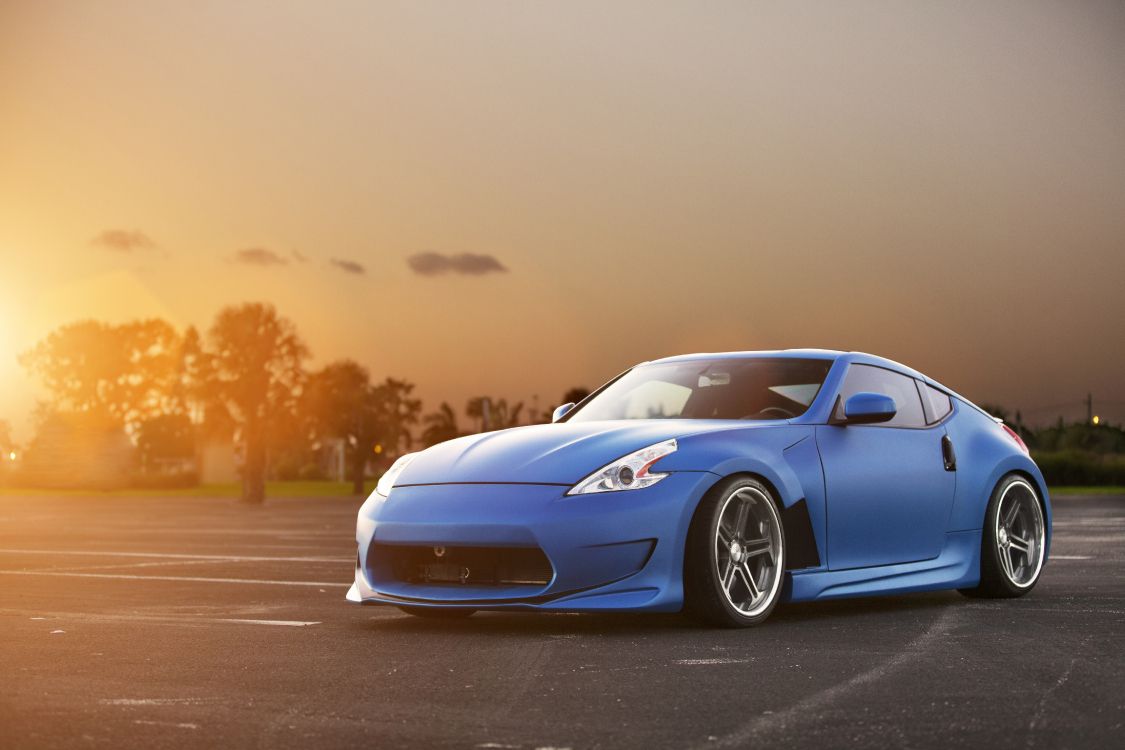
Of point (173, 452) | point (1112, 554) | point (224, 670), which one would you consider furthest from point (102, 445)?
point (173, 452)

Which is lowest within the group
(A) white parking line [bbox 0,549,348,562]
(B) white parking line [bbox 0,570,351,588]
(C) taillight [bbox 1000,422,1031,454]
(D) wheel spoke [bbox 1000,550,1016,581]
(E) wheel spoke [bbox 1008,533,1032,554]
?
(A) white parking line [bbox 0,549,348,562]

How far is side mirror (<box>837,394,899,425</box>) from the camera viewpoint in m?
8.24

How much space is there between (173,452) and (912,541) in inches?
7084

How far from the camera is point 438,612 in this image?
8156mm

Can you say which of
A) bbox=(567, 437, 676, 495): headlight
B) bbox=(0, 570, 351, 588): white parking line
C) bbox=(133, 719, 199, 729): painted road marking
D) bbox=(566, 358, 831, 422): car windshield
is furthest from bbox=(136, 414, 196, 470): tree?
bbox=(133, 719, 199, 729): painted road marking

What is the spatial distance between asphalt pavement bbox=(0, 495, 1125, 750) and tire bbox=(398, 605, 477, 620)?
84 mm

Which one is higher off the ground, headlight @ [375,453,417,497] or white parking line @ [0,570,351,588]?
headlight @ [375,453,417,497]

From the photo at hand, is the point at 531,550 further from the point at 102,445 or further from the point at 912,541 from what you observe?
the point at 102,445

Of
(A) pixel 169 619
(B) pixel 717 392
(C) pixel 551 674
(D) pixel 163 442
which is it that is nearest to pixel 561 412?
(B) pixel 717 392

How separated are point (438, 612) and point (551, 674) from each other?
7.50 ft

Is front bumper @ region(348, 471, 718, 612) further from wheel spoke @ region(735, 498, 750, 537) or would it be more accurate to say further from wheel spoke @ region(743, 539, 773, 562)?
wheel spoke @ region(743, 539, 773, 562)

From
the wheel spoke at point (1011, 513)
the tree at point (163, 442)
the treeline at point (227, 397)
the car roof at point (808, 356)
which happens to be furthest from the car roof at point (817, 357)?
the tree at point (163, 442)

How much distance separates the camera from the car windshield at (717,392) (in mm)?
8586

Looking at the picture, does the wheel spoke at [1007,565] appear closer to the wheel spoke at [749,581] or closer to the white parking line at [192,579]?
the wheel spoke at [749,581]
